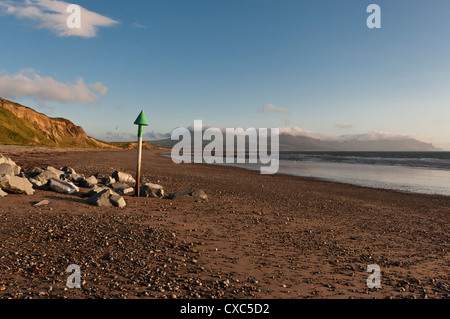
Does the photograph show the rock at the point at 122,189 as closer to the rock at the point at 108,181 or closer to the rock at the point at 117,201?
the rock at the point at 108,181

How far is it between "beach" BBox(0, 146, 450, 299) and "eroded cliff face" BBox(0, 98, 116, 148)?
322 ft

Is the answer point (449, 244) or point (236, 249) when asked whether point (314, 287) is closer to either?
point (236, 249)

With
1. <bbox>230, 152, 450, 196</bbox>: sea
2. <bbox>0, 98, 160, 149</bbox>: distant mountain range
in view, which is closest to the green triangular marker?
<bbox>230, 152, 450, 196</bbox>: sea

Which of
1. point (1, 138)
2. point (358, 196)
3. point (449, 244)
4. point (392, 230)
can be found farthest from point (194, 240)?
point (1, 138)

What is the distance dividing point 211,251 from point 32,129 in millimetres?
128037

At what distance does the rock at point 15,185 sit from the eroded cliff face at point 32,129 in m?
92.1

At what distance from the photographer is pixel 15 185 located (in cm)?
1352

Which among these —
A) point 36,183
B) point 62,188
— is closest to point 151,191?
point 62,188

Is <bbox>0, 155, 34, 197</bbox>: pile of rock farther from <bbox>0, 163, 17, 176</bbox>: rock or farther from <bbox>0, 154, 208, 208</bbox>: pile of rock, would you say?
<bbox>0, 163, 17, 176</bbox>: rock

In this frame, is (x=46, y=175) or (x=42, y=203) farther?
(x=46, y=175)

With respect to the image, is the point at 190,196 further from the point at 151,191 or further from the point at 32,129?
the point at 32,129

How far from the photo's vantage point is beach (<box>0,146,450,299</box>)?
639 centimetres

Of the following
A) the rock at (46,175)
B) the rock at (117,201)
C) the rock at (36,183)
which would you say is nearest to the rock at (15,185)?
the rock at (36,183)
